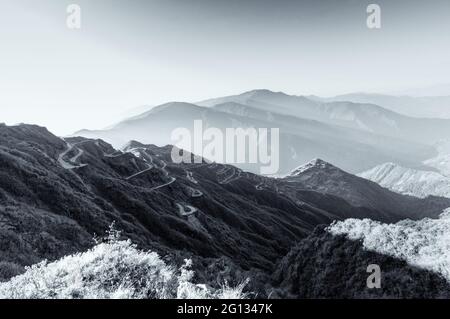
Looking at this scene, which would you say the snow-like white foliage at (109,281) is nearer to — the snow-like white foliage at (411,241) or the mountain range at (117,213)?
the mountain range at (117,213)

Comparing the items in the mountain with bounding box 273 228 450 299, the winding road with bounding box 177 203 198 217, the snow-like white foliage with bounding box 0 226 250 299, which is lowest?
the winding road with bounding box 177 203 198 217

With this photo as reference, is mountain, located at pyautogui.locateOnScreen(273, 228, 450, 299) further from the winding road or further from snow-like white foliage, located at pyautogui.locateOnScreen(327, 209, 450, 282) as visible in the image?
the winding road

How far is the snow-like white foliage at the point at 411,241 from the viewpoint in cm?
3166

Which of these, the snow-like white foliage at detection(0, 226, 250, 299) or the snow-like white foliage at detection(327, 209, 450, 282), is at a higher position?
the snow-like white foliage at detection(0, 226, 250, 299)

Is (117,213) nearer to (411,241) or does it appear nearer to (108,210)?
(108,210)

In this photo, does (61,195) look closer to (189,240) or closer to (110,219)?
(110,219)

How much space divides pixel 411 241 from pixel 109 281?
3601 cm

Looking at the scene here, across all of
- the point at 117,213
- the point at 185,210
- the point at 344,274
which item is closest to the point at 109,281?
the point at 344,274

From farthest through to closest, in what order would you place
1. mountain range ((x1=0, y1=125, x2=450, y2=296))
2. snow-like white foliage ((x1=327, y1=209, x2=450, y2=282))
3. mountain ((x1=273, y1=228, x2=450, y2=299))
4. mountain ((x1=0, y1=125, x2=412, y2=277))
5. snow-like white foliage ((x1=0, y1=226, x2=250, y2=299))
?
mountain ((x1=0, y1=125, x2=412, y2=277)), snow-like white foliage ((x1=327, y1=209, x2=450, y2=282)), mountain range ((x1=0, y1=125, x2=450, y2=296)), mountain ((x1=273, y1=228, x2=450, y2=299)), snow-like white foliage ((x1=0, y1=226, x2=250, y2=299))

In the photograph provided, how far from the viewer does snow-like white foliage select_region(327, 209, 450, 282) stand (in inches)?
1246

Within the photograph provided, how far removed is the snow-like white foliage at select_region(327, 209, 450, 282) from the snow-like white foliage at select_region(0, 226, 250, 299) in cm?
2696

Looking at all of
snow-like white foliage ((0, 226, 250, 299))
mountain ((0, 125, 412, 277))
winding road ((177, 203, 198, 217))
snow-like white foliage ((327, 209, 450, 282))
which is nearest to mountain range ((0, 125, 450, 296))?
mountain ((0, 125, 412, 277))

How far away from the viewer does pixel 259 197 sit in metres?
167

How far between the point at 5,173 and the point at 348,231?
47.3 m
